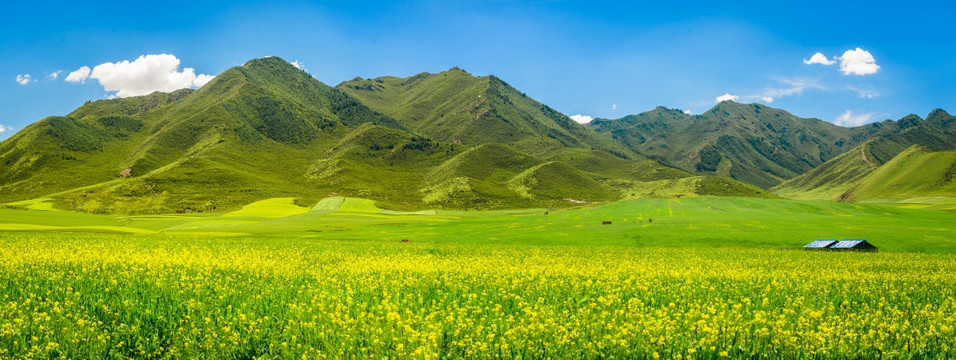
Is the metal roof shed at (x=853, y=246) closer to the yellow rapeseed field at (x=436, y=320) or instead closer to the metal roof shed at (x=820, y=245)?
the metal roof shed at (x=820, y=245)

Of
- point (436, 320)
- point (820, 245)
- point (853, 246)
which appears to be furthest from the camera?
point (820, 245)

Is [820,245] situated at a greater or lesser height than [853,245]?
lesser

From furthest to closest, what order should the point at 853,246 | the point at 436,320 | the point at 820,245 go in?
the point at 820,245 < the point at 853,246 < the point at 436,320

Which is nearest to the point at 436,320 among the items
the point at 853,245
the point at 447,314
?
the point at 447,314

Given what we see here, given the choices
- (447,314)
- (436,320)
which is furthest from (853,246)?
(436,320)

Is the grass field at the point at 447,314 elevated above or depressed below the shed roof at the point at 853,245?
above

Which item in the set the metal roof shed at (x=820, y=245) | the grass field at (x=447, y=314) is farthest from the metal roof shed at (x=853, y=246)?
the grass field at (x=447, y=314)

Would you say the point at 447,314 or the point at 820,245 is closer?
the point at 447,314

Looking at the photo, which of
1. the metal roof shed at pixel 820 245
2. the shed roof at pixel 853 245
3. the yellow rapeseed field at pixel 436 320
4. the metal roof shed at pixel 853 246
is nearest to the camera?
the yellow rapeseed field at pixel 436 320

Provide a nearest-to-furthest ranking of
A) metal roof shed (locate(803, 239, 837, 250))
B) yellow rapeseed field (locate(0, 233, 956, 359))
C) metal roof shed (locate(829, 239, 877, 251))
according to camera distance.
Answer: yellow rapeseed field (locate(0, 233, 956, 359)) → metal roof shed (locate(829, 239, 877, 251)) → metal roof shed (locate(803, 239, 837, 250))

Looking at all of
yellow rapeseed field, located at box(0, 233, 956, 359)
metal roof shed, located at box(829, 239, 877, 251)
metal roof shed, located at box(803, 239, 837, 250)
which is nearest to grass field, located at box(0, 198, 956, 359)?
yellow rapeseed field, located at box(0, 233, 956, 359)

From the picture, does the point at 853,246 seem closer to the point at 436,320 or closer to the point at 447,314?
the point at 447,314

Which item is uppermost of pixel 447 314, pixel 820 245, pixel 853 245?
pixel 447 314

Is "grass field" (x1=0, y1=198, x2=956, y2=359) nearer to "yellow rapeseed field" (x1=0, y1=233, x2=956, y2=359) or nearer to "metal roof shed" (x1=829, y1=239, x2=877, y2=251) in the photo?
"yellow rapeseed field" (x1=0, y1=233, x2=956, y2=359)
